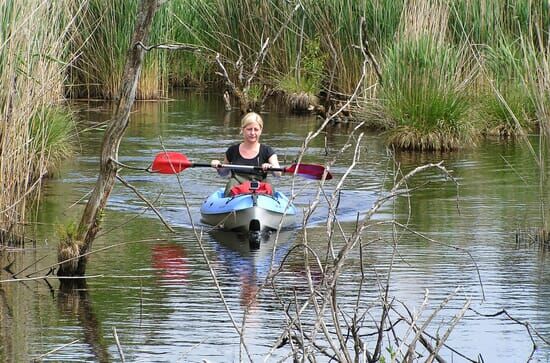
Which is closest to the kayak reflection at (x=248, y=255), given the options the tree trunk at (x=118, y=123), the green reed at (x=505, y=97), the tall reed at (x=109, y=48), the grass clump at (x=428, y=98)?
the tree trunk at (x=118, y=123)

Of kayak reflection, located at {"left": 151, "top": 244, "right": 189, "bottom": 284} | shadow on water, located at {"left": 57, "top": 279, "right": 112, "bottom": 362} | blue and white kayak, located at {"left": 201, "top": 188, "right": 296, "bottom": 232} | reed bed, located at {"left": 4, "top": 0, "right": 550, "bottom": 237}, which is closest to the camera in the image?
shadow on water, located at {"left": 57, "top": 279, "right": 112, "bottom": 362}

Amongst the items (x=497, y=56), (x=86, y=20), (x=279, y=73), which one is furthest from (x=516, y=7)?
(x=86, y=20)

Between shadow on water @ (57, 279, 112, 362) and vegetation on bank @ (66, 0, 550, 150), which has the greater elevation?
vegetation on bank @ (66, 0, 550, 150)

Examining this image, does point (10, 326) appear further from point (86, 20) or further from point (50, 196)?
point (86, 20)

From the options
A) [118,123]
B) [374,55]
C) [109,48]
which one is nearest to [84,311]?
[118,123]

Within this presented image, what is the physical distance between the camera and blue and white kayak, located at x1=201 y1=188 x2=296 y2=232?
1155 centimetres

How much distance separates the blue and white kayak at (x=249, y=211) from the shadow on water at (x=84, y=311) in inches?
104

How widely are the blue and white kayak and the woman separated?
0.31 meters

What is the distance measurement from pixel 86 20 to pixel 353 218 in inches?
440

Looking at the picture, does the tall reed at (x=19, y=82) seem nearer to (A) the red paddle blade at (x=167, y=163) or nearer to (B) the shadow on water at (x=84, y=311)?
(B) the shadow on water at (x=84, y=311)

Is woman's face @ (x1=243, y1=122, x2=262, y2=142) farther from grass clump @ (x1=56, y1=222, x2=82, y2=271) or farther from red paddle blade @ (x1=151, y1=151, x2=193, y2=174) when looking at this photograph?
grass clump @ (x1=56, y1=222, x2=82, y2=271)

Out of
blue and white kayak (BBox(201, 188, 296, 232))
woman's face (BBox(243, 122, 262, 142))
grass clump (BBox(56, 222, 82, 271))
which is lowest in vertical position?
blue and white kayak (BBox(201, 188, 296, 232))

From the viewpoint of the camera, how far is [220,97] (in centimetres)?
2580

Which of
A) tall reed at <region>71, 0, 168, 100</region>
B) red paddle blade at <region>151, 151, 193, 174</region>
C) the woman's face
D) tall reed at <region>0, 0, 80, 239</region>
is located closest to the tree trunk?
tall reed at <region>0, 0, 80, 239</region>
